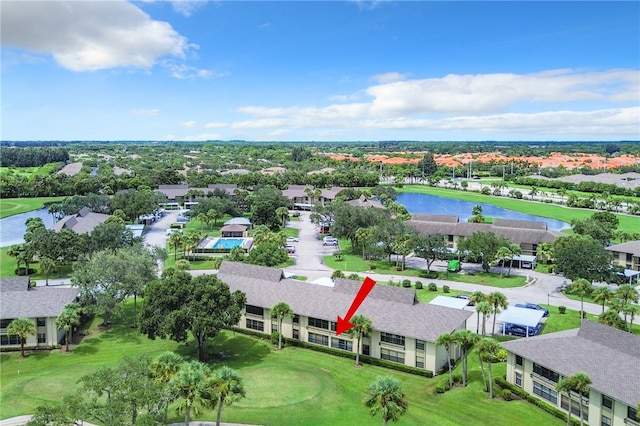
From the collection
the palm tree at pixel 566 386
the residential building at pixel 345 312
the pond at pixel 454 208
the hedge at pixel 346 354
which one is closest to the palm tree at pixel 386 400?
the palm tree at pixel 566 386

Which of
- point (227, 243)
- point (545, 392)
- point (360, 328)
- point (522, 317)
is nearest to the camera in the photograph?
point (545, 392)

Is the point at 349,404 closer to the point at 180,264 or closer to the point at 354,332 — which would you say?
the point at 354,332

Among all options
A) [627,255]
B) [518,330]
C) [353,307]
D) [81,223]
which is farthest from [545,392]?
[81,223]

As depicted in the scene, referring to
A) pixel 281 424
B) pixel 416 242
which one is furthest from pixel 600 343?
pixel 416 242

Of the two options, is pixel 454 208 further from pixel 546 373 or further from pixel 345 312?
pixel 546 373

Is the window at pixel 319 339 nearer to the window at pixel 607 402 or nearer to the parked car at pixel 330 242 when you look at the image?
the window at pixel 607 402
